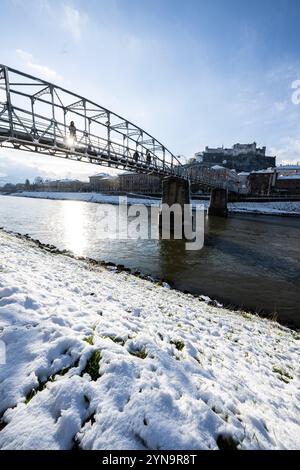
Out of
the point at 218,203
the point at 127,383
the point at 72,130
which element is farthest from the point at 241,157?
the point at 127,383

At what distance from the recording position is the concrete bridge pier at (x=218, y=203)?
53.9 m

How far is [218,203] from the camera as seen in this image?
179 feet

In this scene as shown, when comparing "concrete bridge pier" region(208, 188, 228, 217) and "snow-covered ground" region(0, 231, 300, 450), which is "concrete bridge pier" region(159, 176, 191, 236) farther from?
"snow-covered ground" region(0, 231, 300, 450)

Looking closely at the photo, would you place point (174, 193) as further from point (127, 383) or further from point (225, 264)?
point (127, 383)

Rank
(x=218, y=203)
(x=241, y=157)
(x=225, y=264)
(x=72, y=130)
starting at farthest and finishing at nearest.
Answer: (x=241, y=157) → (x=218, y=203) → (x=72, y=130) → (x=225, y=264)

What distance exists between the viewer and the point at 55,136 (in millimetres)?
17109

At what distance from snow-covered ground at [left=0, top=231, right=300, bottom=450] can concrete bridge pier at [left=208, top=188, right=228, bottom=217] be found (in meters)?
50.7

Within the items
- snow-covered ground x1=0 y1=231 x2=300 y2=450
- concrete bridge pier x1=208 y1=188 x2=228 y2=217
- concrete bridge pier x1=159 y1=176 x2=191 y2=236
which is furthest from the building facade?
snow-covered ground x1=0 y1=231 x2=300 y2=450

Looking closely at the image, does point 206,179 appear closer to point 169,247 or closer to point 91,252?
point 169,247

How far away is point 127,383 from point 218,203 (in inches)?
2168

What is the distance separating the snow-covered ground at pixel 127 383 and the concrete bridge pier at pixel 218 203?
50728 mm

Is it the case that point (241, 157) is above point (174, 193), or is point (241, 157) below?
above

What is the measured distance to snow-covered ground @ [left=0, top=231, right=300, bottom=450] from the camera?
266 centimetres

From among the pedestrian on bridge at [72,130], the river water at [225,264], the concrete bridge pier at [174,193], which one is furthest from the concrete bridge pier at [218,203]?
the pedestrian on bridge at [72,130]
